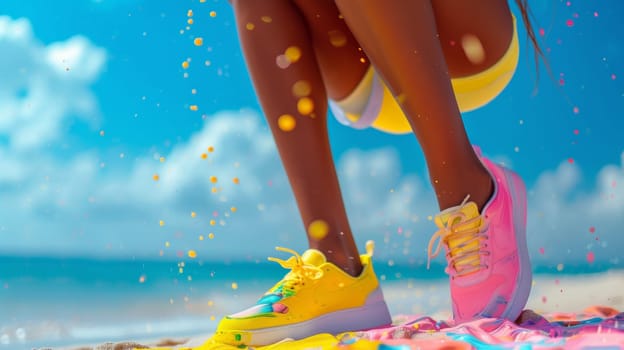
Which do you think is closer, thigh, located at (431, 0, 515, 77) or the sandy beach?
thigh, located at (431, 0, 515, 77)

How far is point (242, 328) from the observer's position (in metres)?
0.68

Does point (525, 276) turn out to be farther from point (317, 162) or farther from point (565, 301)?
point (565, 301)

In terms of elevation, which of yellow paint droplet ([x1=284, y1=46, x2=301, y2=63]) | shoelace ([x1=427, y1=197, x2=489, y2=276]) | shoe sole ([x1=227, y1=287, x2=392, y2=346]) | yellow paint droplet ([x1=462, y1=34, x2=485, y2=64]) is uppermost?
yellow paint droplet ([x1=284, y1=46, x2=301, y2=63])

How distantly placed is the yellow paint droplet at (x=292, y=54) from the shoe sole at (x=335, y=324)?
31 centimetres

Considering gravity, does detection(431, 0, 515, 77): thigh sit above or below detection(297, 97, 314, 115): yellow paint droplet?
above

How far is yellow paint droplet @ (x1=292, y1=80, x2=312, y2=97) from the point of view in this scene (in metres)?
0.79

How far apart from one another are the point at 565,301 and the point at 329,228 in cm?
81

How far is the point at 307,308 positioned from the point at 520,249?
0.82 feet

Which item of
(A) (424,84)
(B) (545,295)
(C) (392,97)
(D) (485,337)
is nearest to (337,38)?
(C) (392,97)

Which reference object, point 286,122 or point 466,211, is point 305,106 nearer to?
point 286,122

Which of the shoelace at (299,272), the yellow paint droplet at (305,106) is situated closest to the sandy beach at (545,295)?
the shoelace at (299,272)

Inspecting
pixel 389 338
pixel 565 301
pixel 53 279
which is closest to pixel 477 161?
pixel 389 338

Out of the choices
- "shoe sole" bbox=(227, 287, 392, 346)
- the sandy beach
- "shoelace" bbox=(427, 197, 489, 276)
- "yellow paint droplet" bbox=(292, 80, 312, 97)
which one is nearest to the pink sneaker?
"shoelace" bbox=(427, 197, 489, 276)

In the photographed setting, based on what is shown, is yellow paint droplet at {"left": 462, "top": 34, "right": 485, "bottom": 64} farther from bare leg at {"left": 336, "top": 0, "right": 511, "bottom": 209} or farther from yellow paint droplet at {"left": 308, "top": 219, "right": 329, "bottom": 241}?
yellow paint droplet at {"left": 308, "top": 219, "right": 329, "bottom": 241}
